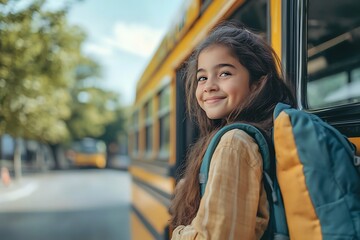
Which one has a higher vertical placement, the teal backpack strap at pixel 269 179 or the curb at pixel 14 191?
the teal backpack strap at pixel 269 179

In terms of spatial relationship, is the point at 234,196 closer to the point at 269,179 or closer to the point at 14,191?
the point at 269,179

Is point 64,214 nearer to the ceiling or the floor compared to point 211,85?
nearer to the floor

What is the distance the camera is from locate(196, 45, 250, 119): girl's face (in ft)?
3.69

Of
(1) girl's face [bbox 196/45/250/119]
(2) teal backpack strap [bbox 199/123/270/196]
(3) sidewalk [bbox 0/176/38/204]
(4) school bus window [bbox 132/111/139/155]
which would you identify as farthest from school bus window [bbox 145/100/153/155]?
(3) sidewalk [bbox 0/176/38/204]

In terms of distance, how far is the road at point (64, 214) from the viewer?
6623 mm

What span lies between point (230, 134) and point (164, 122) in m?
2.54

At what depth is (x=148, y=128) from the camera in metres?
4.56

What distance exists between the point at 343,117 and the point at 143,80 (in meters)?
3.85

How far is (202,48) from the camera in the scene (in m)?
1.19

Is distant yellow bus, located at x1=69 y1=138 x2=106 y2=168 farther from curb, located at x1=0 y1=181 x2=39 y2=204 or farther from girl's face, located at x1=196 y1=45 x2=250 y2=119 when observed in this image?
girl's face, located at x1=196 y1=45 x2=250 y2=119

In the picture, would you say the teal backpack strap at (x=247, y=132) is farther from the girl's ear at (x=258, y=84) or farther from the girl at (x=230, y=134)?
the girl's ear at (x=258, y=84)

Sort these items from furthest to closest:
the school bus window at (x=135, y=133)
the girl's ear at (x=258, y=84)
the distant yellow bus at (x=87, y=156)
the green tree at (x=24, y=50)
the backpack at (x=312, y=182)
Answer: the distant yellow bus at (x=87, y=156)
the school bus window at (x=135, y=133)
the green tree at (x=24, y=50)
the girl's ear at (x=258, y=84)
the backpack at (x=312, y=182)

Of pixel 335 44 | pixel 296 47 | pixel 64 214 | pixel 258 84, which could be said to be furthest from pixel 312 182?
pixel 64 214

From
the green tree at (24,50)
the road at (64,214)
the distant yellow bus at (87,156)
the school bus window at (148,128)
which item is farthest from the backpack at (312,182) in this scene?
the distant yellow bus at (87,156)
